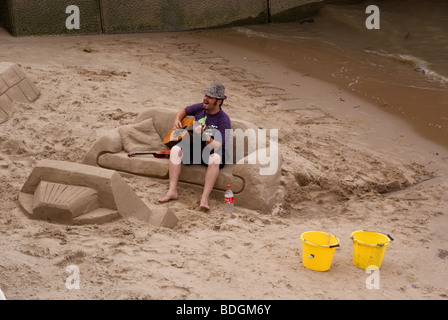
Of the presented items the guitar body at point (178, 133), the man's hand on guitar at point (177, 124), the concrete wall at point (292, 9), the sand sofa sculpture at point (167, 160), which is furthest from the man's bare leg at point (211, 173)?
the concrete wall at point (292, 9)

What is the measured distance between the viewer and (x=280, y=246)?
207 inches

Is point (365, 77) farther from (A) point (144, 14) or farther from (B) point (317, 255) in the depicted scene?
(B) point (317, 255)

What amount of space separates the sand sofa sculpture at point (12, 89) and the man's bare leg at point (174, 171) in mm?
2366

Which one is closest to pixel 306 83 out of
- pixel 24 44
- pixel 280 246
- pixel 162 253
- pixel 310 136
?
pixel 310 136

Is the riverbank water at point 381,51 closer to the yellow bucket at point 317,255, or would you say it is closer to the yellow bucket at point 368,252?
the yellow bucket at point 368,252

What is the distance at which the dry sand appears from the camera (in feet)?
Answer: 14.5

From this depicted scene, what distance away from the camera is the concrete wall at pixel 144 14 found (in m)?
11.3

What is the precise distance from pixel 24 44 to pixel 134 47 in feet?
6.27

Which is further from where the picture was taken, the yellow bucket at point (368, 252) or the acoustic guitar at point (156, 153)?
the acoustic guitar at point (156, 153)

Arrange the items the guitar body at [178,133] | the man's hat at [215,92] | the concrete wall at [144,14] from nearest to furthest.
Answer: the man's hat at [215,92]
the guitar body at [178,133]
the concrete wall at [144,14]

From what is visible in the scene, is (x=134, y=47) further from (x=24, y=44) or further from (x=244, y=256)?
(x=244, y=256)

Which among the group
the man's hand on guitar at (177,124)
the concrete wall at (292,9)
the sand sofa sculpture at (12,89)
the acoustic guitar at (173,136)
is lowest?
the acoustic guitar at (173,136)

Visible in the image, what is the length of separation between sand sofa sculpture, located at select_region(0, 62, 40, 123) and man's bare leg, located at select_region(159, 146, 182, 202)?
237 centimetres

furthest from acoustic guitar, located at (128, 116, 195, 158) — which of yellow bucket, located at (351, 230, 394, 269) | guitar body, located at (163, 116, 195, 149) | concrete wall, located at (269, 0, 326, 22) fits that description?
concrete wall, located at (269, 0, 326, 22)
